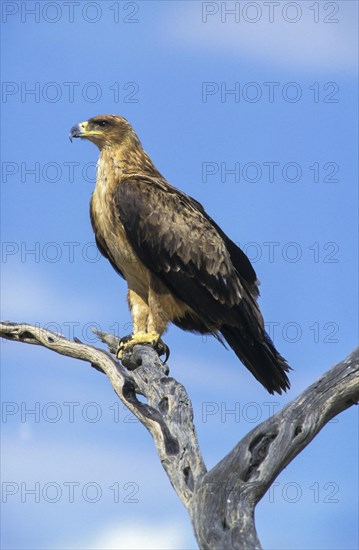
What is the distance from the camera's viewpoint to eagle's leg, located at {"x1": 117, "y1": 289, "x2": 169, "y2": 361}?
28.6 feet

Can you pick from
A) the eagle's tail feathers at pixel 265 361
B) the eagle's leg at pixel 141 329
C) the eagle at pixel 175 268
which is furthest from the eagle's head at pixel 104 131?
the eagle's tail feathers at pixel 265 361

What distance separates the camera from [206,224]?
9352 millimetres

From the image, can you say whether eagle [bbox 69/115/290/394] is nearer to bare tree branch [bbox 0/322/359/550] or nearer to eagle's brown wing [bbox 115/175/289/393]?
eagle's brown wing [bbox 115/175/289/393]

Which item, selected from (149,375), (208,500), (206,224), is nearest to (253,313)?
(206,224)

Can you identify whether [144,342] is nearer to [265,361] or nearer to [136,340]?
[136,340]

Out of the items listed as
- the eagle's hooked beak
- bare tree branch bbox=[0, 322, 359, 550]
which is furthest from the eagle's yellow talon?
the eagle's hooked beak

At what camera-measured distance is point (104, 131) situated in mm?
9562

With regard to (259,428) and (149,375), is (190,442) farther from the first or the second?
(149,375)

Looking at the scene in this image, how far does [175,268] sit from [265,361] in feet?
3.81

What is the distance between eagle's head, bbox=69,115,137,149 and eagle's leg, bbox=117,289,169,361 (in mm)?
1477

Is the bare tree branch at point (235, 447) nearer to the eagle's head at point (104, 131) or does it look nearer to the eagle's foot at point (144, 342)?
the eagle's foot at point (144, 342)

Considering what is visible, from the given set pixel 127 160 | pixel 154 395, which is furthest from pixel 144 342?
pixel 127 160

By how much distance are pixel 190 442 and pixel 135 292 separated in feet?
9.68

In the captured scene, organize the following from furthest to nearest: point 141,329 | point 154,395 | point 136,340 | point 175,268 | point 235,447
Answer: point 141,329, point 175,268, point 136,340, point 154,395, point 235,447
